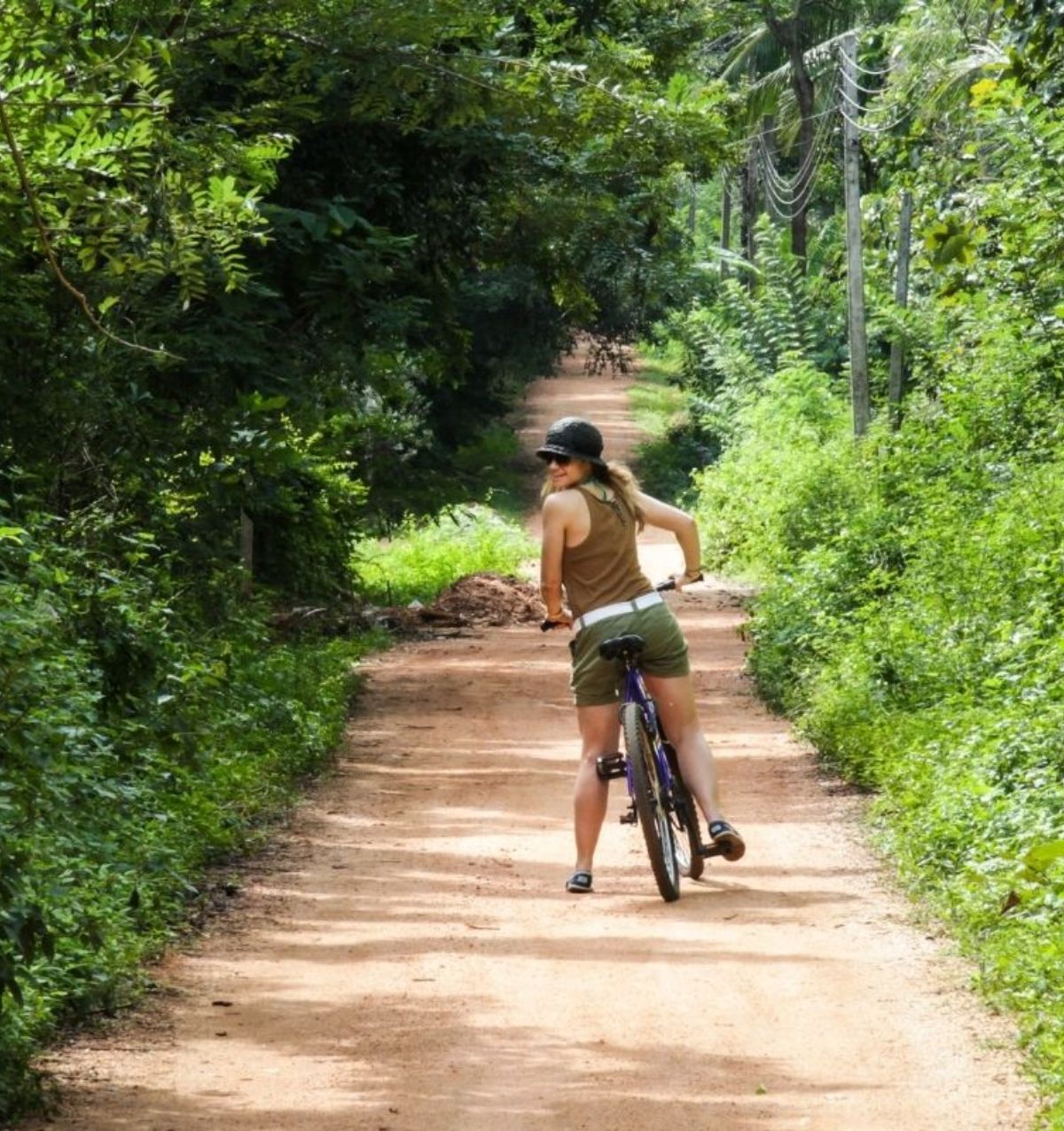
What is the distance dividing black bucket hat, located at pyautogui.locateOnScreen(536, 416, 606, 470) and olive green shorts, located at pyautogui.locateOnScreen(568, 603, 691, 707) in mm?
668

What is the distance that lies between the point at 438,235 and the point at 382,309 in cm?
218

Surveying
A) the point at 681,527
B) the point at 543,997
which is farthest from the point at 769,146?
the point at 543,997

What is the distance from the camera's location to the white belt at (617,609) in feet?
30.0

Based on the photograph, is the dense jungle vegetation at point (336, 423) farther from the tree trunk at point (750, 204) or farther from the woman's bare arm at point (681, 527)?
the tree trunk at point (750, 204)

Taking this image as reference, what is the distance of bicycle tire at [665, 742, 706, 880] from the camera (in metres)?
9.20

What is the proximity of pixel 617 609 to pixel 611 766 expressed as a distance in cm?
67

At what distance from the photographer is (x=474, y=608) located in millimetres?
27172

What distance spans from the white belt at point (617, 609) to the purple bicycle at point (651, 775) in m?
0.09

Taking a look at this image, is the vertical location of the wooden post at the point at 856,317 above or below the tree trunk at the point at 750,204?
below

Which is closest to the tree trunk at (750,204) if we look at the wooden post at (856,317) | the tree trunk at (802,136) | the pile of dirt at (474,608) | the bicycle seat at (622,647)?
the tree trunk at (802,136)

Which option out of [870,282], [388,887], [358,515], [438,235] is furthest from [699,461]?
[388,887]

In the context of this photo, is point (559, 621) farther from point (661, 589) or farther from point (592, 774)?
point (592, 774)

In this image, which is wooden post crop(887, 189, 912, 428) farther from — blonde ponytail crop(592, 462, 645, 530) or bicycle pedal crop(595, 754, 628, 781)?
bicycle pedal crop(595, 754, 628, 781)

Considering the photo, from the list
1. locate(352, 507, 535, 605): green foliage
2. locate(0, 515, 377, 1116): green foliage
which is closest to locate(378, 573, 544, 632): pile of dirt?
locate(352, 507, 535, 605): green foliage
